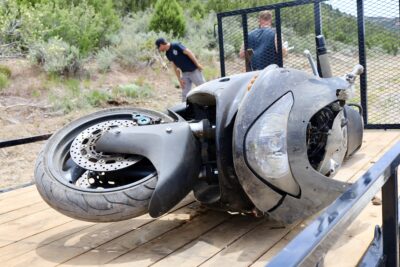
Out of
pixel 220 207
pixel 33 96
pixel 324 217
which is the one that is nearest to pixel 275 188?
pixel 220 207

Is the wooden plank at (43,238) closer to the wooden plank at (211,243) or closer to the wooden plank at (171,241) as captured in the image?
the wooden plank at (171,241)

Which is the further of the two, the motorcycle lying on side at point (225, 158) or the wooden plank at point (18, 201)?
the wooden plank at point (18, 201)

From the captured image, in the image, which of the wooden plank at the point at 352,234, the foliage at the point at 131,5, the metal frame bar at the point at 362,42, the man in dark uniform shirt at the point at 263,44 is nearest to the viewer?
the wooden plank at the point at 352,234

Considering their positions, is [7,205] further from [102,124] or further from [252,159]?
[252,159]

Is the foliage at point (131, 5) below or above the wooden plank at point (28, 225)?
above

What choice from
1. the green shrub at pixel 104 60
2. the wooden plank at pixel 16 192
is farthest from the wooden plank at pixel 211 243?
the green shrub at pixel 104 60

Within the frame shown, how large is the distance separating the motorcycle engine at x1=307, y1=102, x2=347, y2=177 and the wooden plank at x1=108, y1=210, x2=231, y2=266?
0.61m

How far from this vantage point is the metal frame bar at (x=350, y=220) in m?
1.08

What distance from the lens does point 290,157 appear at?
2510mm

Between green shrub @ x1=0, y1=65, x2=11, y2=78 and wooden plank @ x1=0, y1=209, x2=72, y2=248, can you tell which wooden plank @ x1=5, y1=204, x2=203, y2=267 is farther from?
green shrub @ x1=0, y1=65, x2=11, y2=78

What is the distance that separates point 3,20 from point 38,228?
11.5 meters

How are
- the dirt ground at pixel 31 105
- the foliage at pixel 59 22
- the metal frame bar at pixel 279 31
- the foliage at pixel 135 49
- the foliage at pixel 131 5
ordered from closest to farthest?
the metal frame bar at pixel 279 31 < the dirt ground at pixel 31 105 < the foliage at pixel 59 22 < the foliage at pixel 135 49 < the foliage at pixel 131 5

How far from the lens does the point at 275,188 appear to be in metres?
2.54

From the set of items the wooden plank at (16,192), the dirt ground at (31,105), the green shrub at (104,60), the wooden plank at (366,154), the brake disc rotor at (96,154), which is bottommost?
the dirt ground at (31,105)
